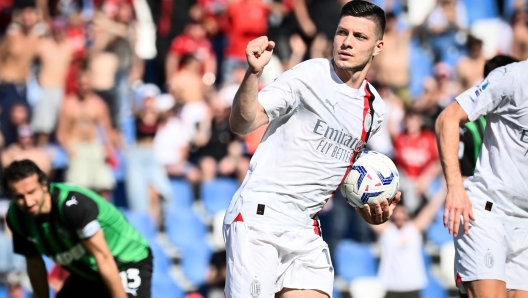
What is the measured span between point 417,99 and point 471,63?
4.05ft

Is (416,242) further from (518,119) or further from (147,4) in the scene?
(147,4)

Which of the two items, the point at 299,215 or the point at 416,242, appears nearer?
the point at 299,215

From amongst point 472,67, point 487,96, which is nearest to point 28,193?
point 487,96

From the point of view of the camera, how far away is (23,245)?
21.2ft

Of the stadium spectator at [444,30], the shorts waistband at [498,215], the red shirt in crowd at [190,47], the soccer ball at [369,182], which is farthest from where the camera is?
the stadium spectator at [444,30]

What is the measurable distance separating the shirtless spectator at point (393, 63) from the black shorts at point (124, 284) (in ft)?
21.8

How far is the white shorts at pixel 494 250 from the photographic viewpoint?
5699mm

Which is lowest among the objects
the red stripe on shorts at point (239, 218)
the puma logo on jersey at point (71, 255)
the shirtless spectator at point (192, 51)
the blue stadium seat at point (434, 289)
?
the blue stadium seat at point (434, 289)

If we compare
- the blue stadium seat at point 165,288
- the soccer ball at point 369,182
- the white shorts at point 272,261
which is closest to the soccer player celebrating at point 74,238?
the white shorts at point 272,261

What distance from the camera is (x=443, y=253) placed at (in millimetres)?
11023

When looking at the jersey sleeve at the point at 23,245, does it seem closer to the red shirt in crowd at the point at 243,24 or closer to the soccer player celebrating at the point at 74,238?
the soccer player celebrating at the point at 74,238

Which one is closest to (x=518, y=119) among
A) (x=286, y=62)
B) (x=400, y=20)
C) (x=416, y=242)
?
(x=416, y=242)

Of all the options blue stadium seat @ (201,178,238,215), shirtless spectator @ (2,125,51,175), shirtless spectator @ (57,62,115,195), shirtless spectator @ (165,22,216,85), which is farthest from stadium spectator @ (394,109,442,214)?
shirtless spectator @ (2,125,51,175)

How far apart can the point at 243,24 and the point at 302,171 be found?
7778 mm
